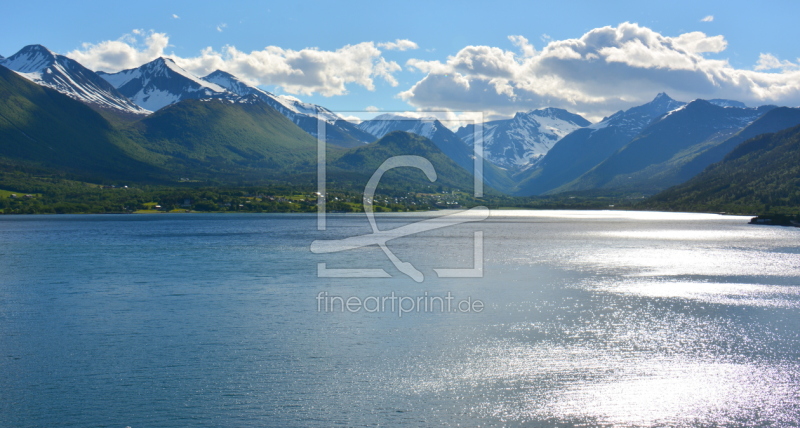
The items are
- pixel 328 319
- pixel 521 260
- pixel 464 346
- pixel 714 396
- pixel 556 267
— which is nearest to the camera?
pixel 714 396

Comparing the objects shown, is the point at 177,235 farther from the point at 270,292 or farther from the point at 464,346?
the point at 464,346

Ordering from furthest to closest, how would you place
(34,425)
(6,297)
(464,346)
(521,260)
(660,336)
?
(521,260), (6,297), (660,336), (464,346), (34,425)

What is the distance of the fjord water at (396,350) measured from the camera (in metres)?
26.9

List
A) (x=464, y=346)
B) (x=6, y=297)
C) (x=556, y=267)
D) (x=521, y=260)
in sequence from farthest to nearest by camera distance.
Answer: (x=521, y=260) → (x=556, y=267) → (x=6, y=297) → (x=464, y=346)

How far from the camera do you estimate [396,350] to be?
120ft

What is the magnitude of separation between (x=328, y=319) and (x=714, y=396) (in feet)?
87.9

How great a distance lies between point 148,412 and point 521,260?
6638 cm

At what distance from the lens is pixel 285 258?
87188 mm

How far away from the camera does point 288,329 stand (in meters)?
41.6

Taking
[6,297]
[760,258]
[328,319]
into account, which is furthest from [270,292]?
[760,258]

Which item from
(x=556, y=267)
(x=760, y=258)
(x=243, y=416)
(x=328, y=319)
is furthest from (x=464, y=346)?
(x=760, y=258)

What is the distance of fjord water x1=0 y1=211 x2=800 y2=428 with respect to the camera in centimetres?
2692

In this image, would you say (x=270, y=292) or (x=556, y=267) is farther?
(x=556, y=267)

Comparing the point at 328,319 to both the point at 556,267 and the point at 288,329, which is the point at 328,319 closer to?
the point at 288,329
